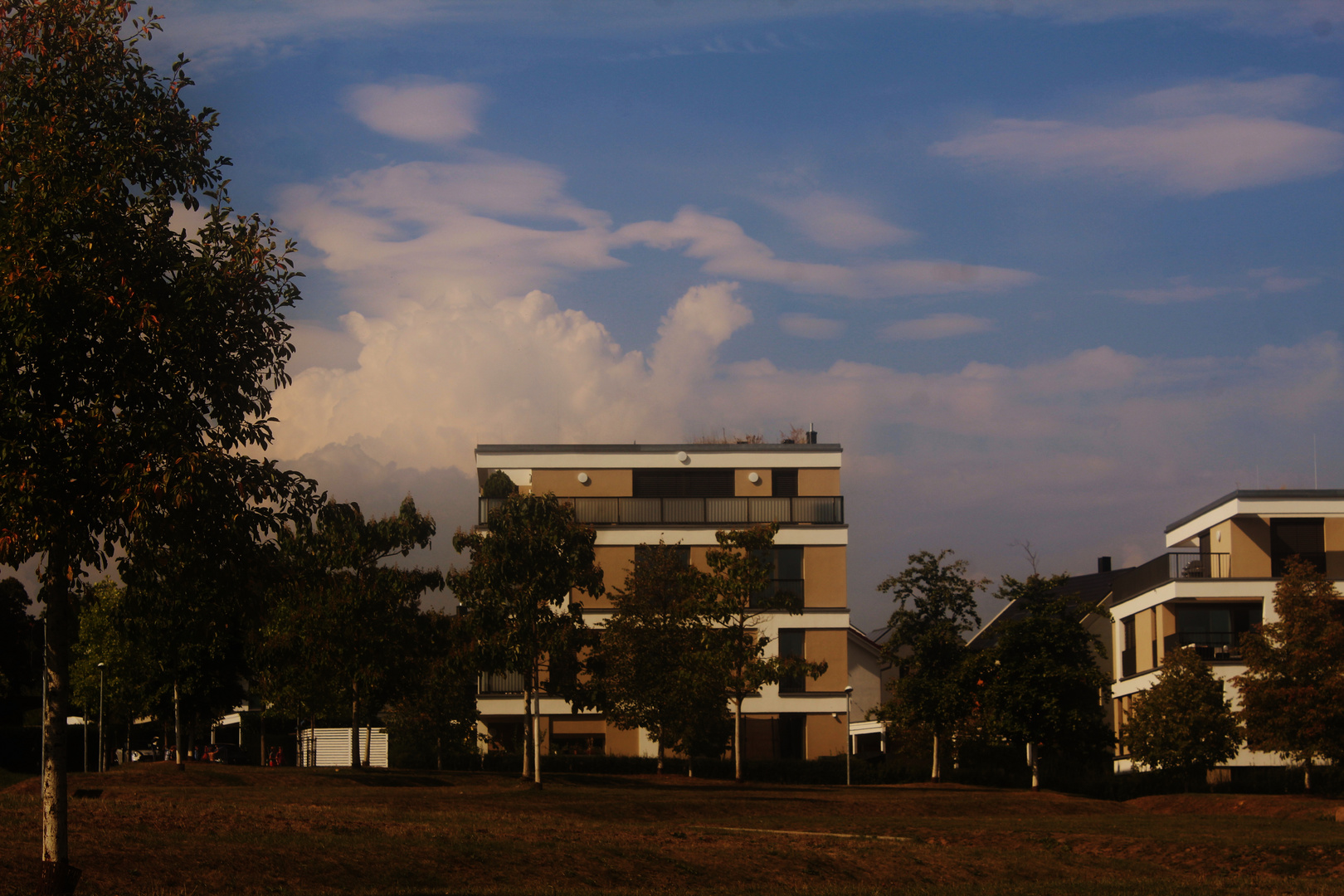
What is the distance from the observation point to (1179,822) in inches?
1245

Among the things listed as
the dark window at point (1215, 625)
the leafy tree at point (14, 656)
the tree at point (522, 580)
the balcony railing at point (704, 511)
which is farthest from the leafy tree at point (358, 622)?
the leafy tree at point (14, 656)

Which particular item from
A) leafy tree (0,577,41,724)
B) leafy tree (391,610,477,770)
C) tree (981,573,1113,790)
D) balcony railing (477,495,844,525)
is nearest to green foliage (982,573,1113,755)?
tree (981,573,1113,790)

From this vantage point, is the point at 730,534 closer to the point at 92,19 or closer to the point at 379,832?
the point at 379,832

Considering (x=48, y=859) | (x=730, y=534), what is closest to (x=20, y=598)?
(x=730, y=534)

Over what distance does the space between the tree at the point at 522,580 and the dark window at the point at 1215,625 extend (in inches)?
992

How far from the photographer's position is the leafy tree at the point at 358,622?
40.3m

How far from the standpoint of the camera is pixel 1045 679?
43.2m

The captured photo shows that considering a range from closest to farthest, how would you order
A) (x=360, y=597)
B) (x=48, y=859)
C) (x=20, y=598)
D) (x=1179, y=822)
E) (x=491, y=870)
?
(x=48, y=859), (x=491, y=870), (x=1179, y=822), (x=360, y=597), (x=20, y=598)

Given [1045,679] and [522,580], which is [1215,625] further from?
[522,580]

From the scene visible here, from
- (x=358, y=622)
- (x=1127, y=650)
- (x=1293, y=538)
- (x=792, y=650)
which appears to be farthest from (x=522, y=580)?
(x=1293, y=538)

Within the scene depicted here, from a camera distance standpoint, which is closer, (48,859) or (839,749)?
(48,859)

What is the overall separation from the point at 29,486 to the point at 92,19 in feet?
17.3

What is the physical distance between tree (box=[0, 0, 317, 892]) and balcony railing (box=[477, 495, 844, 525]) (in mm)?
44055

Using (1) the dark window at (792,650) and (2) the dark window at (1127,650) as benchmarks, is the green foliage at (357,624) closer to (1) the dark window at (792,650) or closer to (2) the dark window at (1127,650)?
(1) the dark window at (792,650)
